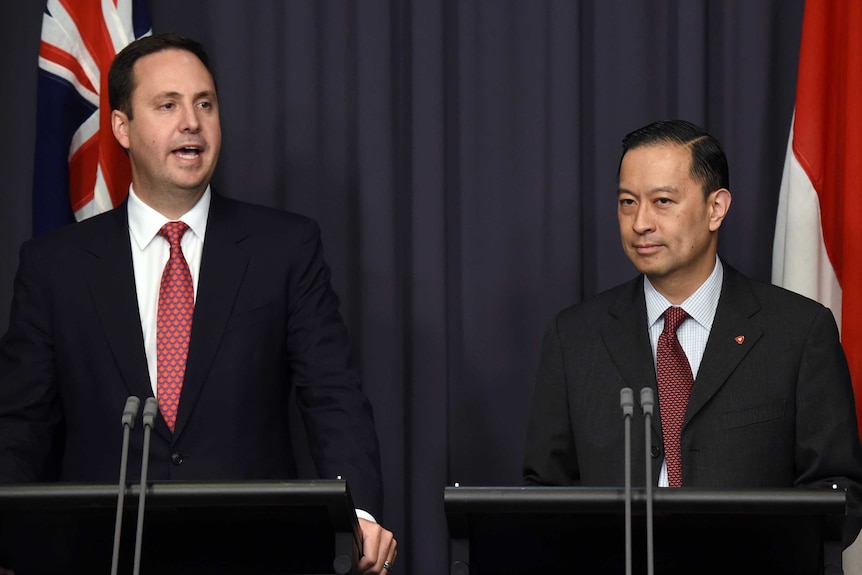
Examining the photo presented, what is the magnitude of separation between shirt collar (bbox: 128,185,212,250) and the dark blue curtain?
0.71 meters

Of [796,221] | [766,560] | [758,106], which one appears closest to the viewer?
[766,560]

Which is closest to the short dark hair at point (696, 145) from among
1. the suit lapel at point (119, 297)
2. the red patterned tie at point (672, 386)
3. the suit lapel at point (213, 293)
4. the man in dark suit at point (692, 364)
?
the man in dark suit at point (692, 364)

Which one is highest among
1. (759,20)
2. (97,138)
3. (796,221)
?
(759,20)

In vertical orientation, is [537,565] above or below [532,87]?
below

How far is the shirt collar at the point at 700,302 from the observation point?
3342 mm

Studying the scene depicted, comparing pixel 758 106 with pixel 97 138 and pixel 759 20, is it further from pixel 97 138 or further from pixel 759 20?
pixel 97 138

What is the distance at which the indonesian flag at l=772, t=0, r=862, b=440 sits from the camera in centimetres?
383

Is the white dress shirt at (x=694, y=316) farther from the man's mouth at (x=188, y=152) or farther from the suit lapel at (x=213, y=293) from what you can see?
the man's mouth at (x=188, y=152)

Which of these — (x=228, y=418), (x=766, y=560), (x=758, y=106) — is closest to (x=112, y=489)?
(x=228, y=418)

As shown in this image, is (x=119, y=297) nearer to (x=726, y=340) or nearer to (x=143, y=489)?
(x=143, y=489)

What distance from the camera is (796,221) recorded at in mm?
3865

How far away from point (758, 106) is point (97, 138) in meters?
2.14

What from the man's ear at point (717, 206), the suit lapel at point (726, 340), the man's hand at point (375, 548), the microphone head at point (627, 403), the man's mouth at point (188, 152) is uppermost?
the man's mouth at point (188, 152)

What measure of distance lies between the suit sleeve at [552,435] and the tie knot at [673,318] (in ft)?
0.96
